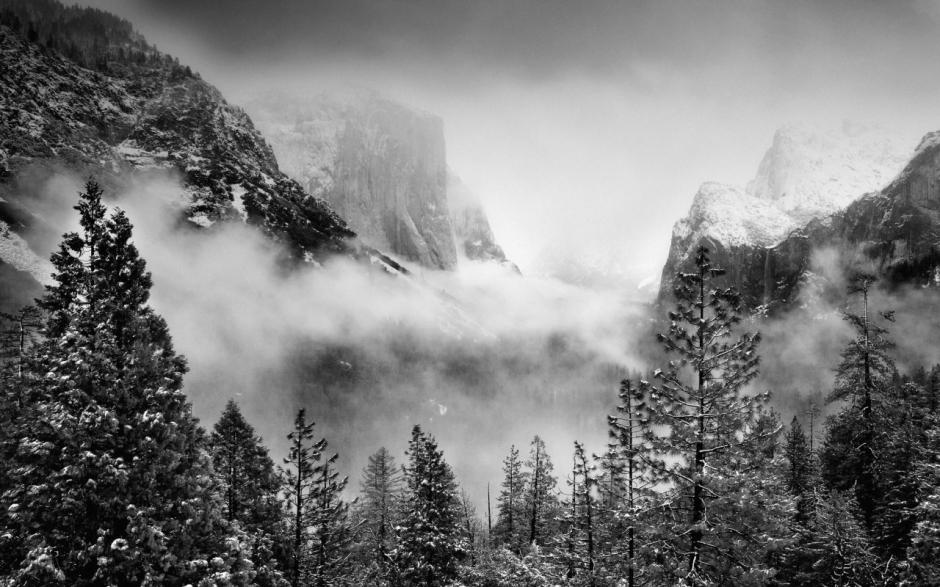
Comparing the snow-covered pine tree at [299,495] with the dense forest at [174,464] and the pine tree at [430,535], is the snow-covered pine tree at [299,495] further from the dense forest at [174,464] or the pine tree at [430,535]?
the dense forest at [174,464]

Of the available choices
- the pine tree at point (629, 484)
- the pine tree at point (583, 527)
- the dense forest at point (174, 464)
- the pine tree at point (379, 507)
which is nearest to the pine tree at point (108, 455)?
the dense forest at point (174, 464)

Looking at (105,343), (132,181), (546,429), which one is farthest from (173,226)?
(105,343)

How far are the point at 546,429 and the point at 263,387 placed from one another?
106840mm

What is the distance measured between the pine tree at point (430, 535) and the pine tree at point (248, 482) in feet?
22.0

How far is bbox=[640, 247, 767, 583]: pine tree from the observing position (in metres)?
12.2

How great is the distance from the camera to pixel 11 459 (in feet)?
38.6

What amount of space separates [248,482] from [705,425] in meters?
23.9

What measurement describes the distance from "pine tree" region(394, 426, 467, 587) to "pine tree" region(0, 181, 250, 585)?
15093mm

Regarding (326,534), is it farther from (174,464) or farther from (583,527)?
(174,464)

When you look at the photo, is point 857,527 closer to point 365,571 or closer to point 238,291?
point 365,571

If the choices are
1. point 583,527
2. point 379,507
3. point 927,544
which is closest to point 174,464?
point 927,544

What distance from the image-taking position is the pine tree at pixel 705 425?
1223 cm

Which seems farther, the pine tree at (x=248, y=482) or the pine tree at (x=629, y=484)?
the pine tree at (x=248, y=482)

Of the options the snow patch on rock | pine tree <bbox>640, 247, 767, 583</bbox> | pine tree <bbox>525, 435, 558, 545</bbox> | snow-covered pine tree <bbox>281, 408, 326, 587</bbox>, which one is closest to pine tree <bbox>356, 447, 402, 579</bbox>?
pine tree <bbox>525, 435, 558, 545</bbox>
